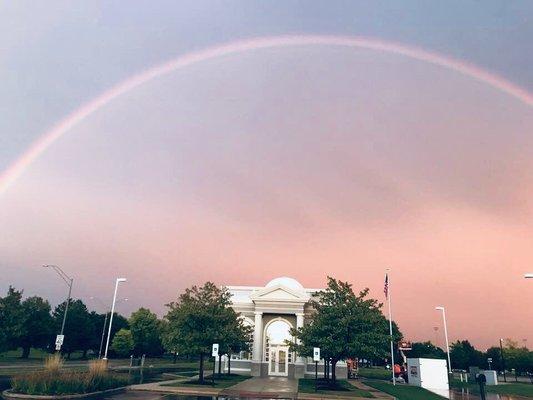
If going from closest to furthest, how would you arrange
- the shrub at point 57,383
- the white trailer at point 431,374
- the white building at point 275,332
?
the shrub at point 57,383 < the white trailer at point 431,374 < the white building at point 275,332

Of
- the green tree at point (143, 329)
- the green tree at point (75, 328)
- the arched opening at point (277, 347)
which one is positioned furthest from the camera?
the green tree at point (143, 329)

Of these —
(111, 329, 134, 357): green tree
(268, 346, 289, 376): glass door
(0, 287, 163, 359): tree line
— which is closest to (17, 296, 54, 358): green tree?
(0, 287, 163, 359): tree line

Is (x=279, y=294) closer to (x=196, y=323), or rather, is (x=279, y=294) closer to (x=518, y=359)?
(x=196, y=323)

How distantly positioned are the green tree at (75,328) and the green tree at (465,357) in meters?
95.2

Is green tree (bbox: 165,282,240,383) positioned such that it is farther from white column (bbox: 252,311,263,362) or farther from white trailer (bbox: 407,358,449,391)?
white trailer (bbox: 407,358,449,391)

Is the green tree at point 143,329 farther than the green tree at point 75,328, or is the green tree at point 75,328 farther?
the green tree at point 143,329

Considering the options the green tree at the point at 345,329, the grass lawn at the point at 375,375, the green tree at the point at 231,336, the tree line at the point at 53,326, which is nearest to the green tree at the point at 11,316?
the tree line at the point at 53,326

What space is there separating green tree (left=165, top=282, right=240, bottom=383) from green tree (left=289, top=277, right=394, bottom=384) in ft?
24.3

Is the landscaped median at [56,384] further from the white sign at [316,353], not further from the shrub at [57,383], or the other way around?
the white sign at [316,353]

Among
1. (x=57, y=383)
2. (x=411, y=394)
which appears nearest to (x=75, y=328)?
(x=57, y=383)

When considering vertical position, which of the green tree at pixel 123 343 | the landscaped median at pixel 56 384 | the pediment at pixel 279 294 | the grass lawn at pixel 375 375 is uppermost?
the pediment at pixel 279 294

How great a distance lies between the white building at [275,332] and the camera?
4738 cm

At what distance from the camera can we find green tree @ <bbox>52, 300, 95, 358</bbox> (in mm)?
77250

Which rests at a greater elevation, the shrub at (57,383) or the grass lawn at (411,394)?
the shrub at (57,383)
